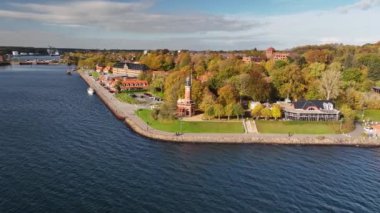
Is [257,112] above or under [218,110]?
under

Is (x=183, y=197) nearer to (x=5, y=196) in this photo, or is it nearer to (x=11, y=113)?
(x=5, y=196)

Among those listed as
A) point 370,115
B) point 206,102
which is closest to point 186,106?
point 206,102

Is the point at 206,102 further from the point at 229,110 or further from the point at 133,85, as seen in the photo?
the point at 133,85

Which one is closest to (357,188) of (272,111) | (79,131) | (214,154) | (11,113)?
(214,154)

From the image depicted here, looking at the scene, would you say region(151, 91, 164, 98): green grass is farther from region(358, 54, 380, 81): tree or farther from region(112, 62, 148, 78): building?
region(358, 54, 380, 81): tree

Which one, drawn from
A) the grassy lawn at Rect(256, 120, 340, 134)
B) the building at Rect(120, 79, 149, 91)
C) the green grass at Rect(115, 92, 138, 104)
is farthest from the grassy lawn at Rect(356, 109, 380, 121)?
the building at Rect(120, 79, 149, 91)

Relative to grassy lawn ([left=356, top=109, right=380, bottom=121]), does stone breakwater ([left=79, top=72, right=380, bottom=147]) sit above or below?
below
